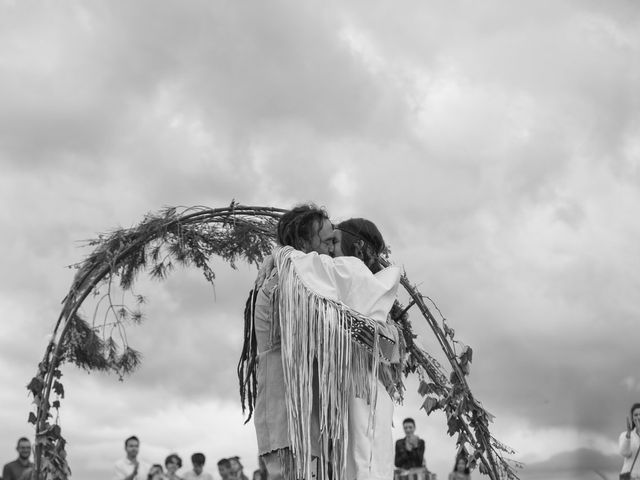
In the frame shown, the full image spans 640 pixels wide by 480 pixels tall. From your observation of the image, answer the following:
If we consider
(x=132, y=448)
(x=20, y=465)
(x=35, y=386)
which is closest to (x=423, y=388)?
(x=35, y=386)

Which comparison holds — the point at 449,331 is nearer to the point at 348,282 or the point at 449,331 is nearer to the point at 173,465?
the point at 348,282

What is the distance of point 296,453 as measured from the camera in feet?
11.1

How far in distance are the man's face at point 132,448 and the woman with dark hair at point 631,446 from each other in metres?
4.28

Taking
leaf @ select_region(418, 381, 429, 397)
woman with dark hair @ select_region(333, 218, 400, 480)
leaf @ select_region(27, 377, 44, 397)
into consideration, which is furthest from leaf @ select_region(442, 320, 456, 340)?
leaf @ select_region(27, 377, 44, 397)

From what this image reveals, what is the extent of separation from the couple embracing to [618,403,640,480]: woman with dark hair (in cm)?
384

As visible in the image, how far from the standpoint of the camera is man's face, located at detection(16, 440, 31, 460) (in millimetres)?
8742

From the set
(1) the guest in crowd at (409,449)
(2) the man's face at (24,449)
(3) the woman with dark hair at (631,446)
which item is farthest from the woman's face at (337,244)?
(2) the man's face at (24,449)

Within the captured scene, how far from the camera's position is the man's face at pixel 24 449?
8742 mm

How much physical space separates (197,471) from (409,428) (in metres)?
2.09

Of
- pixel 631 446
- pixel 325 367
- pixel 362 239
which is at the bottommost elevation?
pixel 325 367

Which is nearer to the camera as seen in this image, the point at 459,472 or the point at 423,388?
the point at 423,388

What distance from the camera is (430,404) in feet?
17.1

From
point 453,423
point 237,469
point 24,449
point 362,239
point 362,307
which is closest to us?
point 362,307

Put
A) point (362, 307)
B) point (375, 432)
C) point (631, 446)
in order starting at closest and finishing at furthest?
point (375, 432)
point (362, 307)
point (631, 446)
